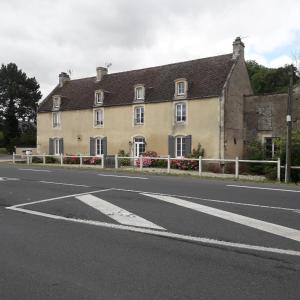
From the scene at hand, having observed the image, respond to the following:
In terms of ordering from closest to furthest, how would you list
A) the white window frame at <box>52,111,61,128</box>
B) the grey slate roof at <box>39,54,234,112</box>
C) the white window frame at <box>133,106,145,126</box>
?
the grey slate roof at <box>39,54,234,112</box> → the white window frame at <box>133,106,145,126</box> → the white window frame at <box>52,111,61,128</box>

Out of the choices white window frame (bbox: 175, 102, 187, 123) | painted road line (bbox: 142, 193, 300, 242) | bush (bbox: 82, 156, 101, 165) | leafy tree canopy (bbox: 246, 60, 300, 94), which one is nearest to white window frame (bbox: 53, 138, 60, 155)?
bush (bbox: 82, 156, 101, 165)

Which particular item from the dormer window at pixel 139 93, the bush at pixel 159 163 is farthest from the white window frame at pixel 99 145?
the bush at pixel 159 163

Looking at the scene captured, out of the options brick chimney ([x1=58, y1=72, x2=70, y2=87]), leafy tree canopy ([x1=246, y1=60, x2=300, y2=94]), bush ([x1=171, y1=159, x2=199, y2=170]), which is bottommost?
bush ([x1=171, y1=159, x2=199, y2=170])

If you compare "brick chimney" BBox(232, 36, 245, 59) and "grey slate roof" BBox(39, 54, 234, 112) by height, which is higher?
"brick chimney" BBox(232, 36, 245, 59)

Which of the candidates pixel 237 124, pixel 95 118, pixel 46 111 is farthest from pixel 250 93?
pixel 46 111

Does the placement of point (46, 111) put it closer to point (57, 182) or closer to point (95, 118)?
point (95, 118)

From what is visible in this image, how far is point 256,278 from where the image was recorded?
15.8ft

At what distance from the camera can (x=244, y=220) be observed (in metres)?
8.03

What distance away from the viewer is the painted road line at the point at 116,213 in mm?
7830

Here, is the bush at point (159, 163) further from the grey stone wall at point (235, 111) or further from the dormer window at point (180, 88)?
the dormer window at point (180, 88)

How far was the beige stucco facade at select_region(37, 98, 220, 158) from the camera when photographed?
30.1 meters

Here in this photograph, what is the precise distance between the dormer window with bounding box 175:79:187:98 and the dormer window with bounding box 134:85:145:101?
3.04m

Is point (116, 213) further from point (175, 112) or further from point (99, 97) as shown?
point (99, 97)

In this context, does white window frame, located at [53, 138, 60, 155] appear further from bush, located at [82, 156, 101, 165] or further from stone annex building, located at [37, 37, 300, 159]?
bush, located at [82, 156, 101, 165]
